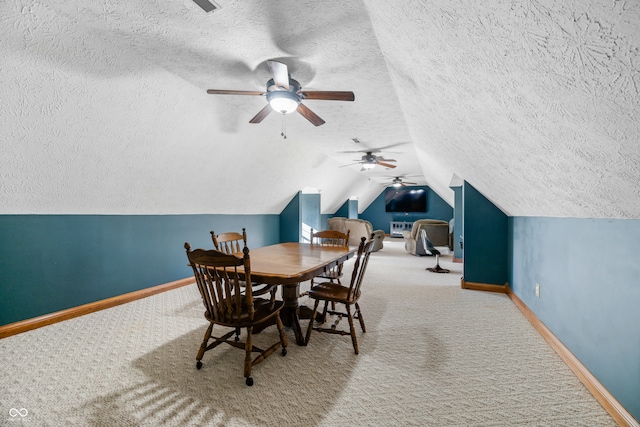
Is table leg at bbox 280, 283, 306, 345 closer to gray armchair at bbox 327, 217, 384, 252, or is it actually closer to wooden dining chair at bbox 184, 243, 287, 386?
wooden dining chair at bbox 184, 243, 287, 386

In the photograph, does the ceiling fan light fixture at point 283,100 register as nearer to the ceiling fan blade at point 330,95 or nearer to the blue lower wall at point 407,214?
the ceiling fan blade at point 330,95

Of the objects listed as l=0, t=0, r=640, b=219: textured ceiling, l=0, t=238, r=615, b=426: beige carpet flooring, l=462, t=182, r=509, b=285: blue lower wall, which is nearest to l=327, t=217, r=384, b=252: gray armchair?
l=462, t=182, r=509, b=285: blue lower wall

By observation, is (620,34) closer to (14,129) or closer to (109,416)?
(109,416)

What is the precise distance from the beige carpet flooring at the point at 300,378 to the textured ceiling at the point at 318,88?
1.22m

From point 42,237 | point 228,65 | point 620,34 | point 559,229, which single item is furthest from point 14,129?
point 559,229

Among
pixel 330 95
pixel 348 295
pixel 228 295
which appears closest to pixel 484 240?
pixel 348 295

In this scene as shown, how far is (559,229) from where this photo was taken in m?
2.43

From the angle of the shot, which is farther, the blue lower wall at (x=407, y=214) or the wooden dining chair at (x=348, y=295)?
the blue lower wall at (x=407, y=214)

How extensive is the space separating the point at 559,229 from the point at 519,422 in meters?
1.64

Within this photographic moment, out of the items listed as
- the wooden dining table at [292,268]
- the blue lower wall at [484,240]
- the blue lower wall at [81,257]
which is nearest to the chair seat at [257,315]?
the wooden dining table at [292,268]

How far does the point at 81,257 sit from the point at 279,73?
307 cm

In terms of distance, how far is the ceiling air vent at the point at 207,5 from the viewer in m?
1.70

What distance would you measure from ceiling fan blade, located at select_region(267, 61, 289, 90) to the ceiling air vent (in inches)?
18.4

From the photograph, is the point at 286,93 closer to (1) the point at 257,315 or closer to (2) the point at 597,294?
(1) the point at 257,315
